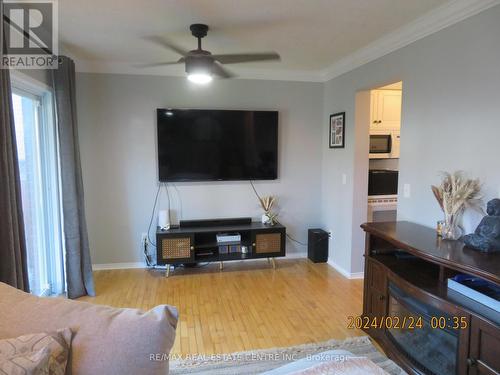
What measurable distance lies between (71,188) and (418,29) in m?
3.29

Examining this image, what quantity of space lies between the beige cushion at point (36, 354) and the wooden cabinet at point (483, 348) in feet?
5.92

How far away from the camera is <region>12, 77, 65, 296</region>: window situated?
9.57 feet

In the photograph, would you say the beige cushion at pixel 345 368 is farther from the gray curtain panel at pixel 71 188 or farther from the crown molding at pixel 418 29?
the gray curtain panel at pixel 71 188

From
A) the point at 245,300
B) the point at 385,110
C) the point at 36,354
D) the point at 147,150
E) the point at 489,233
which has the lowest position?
the point at 245,300

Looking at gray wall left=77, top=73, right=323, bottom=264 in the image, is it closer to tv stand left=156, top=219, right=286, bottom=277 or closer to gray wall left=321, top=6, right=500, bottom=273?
tv stand left=156, top=219, right=286, bottom=277

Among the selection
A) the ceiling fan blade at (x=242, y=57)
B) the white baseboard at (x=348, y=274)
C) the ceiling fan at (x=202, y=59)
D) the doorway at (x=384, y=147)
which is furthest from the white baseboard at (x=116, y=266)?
the doorway at (x=384, y=147)

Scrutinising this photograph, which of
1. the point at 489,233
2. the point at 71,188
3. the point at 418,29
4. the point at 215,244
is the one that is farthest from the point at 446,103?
the point at 71,188

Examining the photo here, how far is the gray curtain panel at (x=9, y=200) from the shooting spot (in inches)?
76.4

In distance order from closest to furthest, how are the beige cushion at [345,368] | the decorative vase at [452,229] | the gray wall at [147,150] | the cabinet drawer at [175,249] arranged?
the beige cushion at [345,368] < the decorative vase at [452,229] < the cabinet drawer at [175,249] < the gray wall at [147,150]

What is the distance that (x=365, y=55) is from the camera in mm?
3391

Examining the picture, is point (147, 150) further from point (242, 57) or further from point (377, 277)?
point (377, 277)

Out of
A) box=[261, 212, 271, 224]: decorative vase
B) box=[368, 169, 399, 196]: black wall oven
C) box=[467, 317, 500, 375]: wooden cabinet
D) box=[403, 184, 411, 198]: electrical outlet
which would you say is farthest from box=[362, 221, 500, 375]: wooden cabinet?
box=[261, 212, 271, 224]: decorative vase

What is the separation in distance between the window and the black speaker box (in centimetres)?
285

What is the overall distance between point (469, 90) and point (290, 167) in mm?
2391
